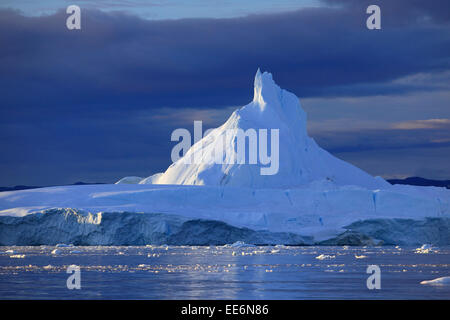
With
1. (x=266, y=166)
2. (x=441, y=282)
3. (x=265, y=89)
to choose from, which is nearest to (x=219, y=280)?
(x=441, y=282)

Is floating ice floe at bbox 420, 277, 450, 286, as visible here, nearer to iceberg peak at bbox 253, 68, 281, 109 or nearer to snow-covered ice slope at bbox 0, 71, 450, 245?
snow-covered ice slope at bbox 0, 71, 450, 245

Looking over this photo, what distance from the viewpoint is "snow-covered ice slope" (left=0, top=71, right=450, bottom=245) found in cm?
5097

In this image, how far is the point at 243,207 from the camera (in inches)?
2331

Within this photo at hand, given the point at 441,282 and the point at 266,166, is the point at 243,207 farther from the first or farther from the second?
the point at 441,282

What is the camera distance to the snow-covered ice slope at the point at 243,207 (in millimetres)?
50969

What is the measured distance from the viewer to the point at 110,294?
18672mm

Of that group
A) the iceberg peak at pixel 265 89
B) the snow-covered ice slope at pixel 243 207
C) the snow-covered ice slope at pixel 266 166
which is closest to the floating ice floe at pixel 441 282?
the snow-covered ice slope at pixel 243 207

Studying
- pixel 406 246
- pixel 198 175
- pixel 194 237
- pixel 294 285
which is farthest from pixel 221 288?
pixel 198 175

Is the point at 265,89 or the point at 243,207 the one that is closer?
the point at 243,207

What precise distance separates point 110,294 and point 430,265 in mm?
16117

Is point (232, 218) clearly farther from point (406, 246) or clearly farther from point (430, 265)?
point (430, 265)

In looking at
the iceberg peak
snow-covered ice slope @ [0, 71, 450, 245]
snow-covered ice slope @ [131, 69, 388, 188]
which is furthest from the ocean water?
the iceberg peak

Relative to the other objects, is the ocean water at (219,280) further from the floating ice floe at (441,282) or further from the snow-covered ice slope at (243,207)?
the snow-covered ice slope at (243,207)
